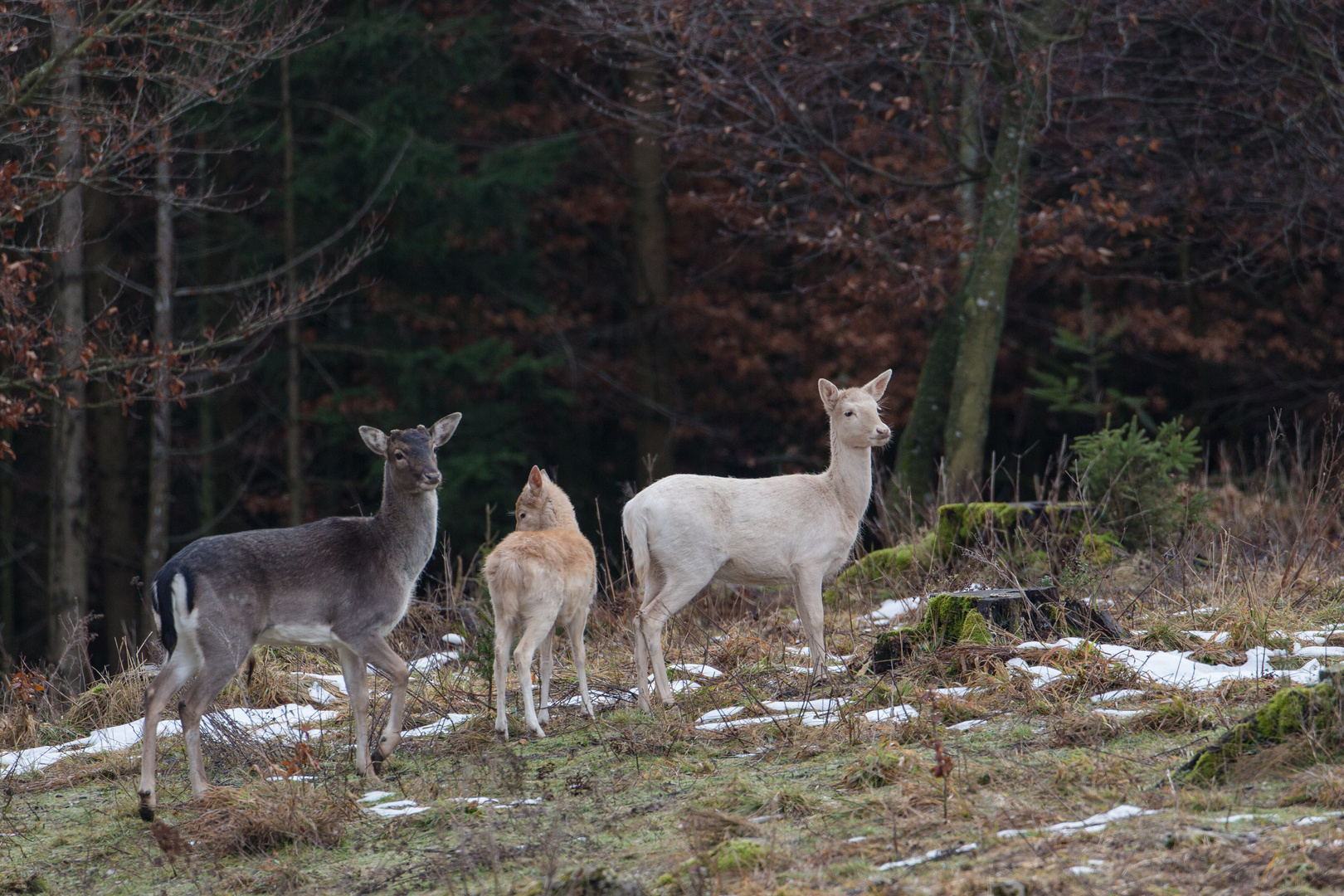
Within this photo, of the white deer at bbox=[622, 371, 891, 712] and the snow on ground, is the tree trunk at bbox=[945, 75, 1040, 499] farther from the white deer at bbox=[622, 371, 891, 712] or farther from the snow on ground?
the snow on ground

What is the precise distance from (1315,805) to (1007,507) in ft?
18.7

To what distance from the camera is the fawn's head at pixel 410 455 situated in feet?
23.3

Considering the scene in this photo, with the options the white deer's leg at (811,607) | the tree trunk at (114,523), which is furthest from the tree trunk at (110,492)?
the white deer's leg at (811,607)

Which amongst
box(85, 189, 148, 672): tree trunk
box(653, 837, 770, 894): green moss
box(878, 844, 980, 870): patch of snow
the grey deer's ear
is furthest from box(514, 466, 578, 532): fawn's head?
box(85, 189, 148, 672): tree trunk

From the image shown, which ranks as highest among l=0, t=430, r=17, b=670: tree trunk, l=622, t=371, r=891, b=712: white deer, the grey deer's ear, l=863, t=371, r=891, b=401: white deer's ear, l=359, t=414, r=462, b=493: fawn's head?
l=863, t=371, r=891, b=401: white deer's ear

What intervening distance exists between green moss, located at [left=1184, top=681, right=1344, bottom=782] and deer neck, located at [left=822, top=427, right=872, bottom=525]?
326cm

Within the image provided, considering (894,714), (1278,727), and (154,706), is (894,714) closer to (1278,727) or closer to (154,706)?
(1278,727)

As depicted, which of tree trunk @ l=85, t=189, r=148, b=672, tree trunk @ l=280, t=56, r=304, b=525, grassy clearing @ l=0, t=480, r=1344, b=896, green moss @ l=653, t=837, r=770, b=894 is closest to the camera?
grassy clearing @ l=0, t=480, r=1344, b=896

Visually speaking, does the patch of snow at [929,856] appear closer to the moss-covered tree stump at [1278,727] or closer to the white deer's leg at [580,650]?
the moss-covered tree stump at [1278,727]

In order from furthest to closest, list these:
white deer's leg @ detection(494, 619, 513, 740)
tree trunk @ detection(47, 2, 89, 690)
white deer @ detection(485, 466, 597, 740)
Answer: tree trunk @ detection(47, 2, 89, 690), white deer @ detection(485, 466, 597, 740), white deer's leg @ detection(494, 619, 513, 740)

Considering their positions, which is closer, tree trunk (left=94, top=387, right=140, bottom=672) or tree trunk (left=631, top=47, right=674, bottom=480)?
tree trunk (left=94, top=387, right=140, bottom=672)

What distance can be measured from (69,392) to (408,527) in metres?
11.0

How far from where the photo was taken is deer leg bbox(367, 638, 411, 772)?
6500 mm

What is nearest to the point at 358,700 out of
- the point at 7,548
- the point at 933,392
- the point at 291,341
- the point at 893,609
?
the point at 893,609
